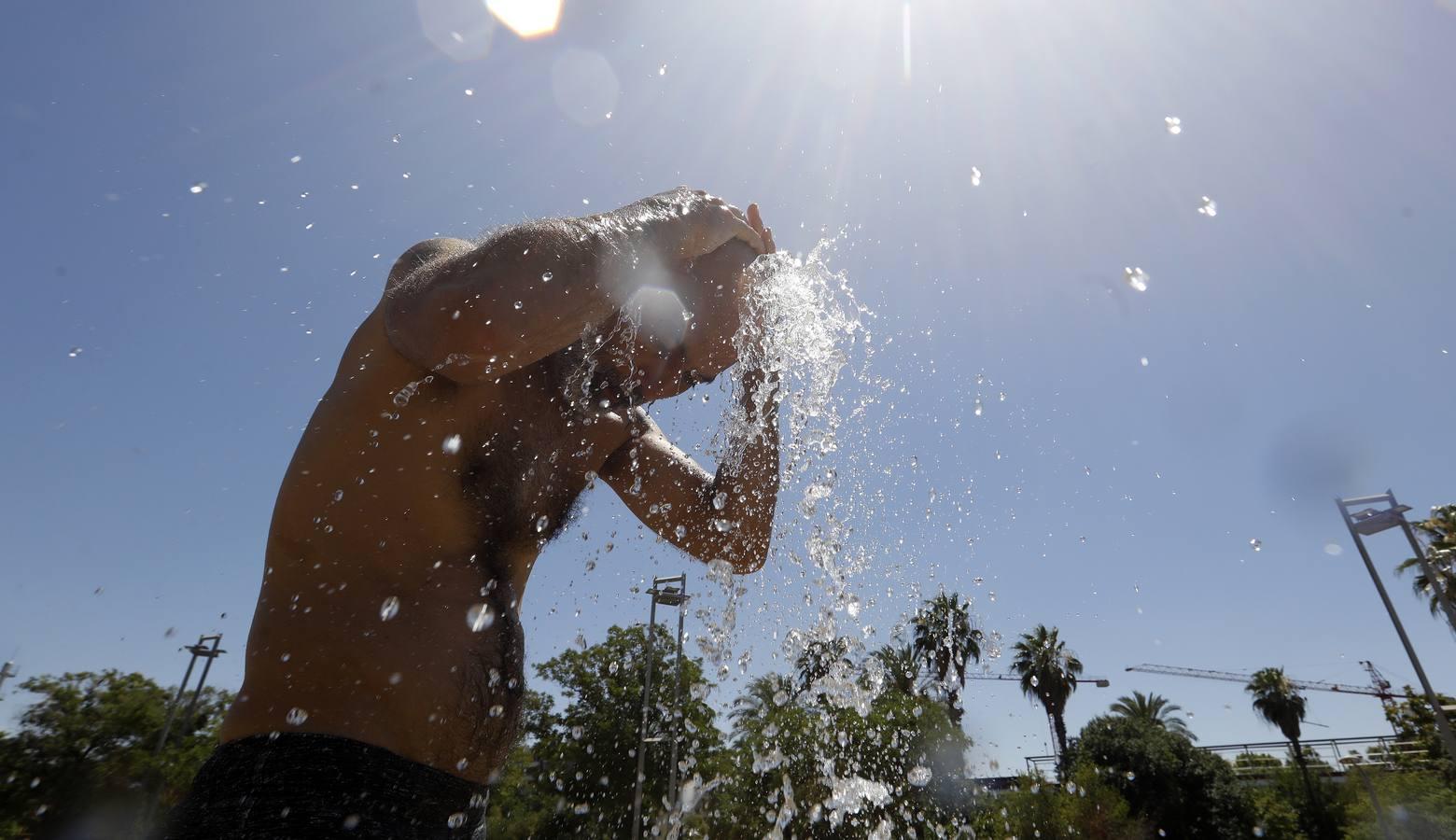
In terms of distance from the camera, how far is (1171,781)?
38.4 m

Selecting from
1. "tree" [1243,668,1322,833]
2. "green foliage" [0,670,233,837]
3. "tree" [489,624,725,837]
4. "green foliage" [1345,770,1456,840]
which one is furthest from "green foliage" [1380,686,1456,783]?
"green foliage" [0,670,233,837]

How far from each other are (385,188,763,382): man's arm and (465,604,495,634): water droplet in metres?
0.59

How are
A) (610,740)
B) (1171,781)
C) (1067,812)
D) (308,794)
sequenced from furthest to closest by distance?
(1171,781)
(1067,812)
(610,740)
(308,794)

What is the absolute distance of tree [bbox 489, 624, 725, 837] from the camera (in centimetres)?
2639

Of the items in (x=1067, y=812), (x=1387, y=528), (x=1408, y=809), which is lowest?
(x=1408, y=809)

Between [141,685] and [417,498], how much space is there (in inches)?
1511

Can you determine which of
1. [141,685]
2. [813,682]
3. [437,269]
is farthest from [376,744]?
[141,685]

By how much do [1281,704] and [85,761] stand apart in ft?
187

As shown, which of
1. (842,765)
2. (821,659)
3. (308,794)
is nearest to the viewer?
(308,794)

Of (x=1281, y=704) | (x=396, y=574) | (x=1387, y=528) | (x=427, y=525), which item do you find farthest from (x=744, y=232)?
(x=1281, y=704)

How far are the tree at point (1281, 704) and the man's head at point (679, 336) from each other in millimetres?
51644

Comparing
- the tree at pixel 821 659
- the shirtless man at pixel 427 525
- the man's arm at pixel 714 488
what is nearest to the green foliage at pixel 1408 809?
the tree at pixel 821 659

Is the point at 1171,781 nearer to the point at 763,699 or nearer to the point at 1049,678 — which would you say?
the point at 1049,678

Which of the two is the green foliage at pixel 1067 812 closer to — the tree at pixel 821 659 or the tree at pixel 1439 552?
the tree at pixel 1439 552
